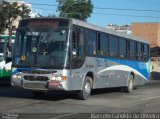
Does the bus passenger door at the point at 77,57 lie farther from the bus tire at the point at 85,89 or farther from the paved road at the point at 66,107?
the paved road at the point at 66,107

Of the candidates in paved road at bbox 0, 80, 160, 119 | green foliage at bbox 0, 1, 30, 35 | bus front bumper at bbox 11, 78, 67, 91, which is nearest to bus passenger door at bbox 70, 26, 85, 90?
bus front bumper at bbox 11, 78, 67, 91

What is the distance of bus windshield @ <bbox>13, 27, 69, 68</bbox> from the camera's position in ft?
55.2

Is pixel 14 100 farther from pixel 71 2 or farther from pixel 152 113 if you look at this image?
pixel 71 2

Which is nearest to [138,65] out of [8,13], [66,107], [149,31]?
[66,107]

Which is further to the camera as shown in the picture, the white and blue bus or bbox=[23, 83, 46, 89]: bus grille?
bbox=[23, 83, 46, 89]: bus grille

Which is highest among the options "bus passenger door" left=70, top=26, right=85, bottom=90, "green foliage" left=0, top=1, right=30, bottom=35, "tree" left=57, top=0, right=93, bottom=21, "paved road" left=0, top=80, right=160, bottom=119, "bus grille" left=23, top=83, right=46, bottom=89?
"tree" left=57, top=0, right=93, bottom=21

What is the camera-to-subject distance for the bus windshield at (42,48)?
1681cm

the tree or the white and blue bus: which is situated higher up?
the tree

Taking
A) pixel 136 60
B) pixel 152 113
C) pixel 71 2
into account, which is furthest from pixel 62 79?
pixel 71 2

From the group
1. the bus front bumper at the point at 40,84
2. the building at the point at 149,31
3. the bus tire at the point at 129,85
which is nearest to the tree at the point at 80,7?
the building at the point at 149,31

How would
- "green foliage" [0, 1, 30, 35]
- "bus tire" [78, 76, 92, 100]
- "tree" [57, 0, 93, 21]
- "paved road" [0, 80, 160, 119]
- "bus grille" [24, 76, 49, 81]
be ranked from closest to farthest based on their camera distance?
"paved road" [0, 80, 160, 119]
"bus grille" [24, 76, 49, 81]
"bus tire" [78, 76, 92, 100]
"green foliage" [0, 1, 30, 35]
"tree" [57, 0, 93, 21]

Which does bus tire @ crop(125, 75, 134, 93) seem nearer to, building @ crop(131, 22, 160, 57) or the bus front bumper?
the bus front bumper

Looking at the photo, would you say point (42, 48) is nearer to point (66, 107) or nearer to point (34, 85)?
point (34, 85)

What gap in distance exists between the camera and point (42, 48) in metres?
17.0
